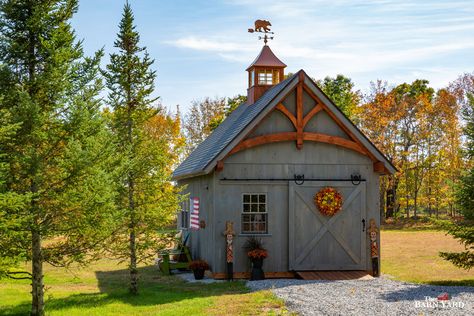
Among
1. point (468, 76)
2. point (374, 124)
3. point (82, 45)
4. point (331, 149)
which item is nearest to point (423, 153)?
point (374, 124)

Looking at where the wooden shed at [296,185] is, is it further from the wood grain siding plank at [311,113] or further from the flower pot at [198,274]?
the flower pot at [198,274]

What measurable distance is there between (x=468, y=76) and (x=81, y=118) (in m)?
46.9

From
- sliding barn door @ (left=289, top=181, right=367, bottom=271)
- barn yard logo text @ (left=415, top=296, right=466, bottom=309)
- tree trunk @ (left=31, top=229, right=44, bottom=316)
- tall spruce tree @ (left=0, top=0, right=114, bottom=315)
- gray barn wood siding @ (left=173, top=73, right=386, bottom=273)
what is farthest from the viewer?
sliding barn door @ (left=289, top=181, right=367, bottom=271)

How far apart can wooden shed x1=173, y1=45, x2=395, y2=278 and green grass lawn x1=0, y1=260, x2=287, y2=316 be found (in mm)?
2255

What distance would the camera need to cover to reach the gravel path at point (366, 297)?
472 inches

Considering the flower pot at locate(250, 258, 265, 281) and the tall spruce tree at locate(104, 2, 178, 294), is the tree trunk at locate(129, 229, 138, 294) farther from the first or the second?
the flower pot at locate(250, 258, 265, 281)

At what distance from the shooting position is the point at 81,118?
474 inches

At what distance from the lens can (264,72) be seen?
2416 centimetres

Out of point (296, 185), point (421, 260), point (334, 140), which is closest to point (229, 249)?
point (296, 185)

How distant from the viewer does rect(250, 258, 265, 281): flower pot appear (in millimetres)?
18156

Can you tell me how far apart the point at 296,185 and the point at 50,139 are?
909 centimetres

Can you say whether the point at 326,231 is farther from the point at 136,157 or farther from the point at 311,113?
the point at 136,157

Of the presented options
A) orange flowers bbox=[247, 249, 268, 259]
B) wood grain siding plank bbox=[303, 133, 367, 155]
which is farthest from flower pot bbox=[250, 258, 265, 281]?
wood grain siding plank bbox=[303, 133, 367, 155]

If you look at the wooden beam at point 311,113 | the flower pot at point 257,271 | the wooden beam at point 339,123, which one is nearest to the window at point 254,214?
the flower pot at point 257,271
